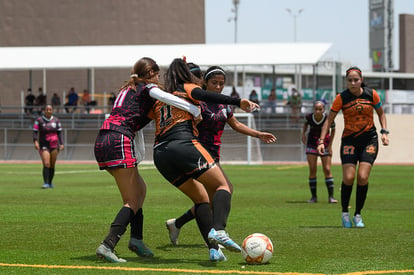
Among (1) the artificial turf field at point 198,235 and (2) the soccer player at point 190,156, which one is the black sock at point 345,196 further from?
(2) the soccer player at point 190,156

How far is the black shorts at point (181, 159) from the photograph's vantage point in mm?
7969

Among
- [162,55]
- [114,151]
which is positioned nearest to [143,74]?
[114,151]

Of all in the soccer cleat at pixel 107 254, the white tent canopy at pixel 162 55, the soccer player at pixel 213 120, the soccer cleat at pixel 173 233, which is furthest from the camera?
the white tent canopy at pixel 162 55

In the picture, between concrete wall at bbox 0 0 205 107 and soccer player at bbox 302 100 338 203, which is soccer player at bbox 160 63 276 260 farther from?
concrete wall at bbox 0 0 205 107

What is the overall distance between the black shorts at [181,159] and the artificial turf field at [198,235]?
0.89m

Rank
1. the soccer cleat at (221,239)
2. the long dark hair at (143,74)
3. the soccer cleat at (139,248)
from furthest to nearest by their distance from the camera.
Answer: the soccer cleat at (139,248)
the long dark hair at (143,74)
the soccer cleat at (221,239)

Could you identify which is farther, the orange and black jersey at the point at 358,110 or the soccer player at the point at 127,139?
the orange and black jersey at the point at 358,110

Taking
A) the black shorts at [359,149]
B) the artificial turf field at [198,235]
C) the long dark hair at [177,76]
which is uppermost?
the long dark hair at [177,76]

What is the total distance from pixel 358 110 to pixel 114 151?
177 inches

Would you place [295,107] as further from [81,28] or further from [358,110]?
[358,110]

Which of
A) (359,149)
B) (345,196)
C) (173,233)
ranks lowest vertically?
Result: (173,233)

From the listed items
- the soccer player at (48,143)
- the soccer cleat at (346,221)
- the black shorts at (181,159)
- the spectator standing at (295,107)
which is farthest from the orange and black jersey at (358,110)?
the spectator standing at (295,107)

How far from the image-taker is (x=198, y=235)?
426 inches

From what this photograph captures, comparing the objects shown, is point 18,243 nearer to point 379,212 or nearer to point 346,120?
point 346,120
